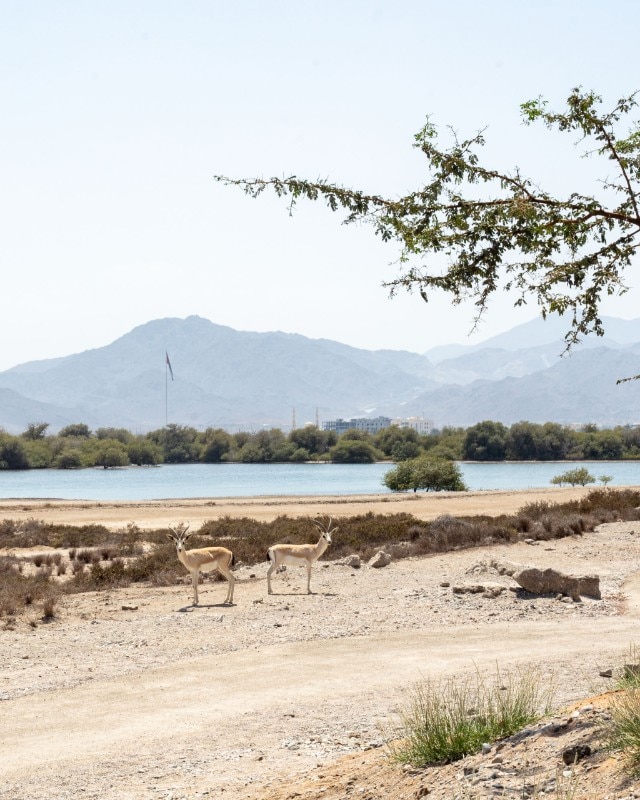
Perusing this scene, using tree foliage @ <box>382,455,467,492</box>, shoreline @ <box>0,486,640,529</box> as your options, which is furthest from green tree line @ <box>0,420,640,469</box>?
shoreline @ <box>0,486,640,529</box>

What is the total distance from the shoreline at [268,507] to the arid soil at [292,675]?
21358mm

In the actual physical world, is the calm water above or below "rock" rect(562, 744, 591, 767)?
below

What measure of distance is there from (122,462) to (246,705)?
14144 cm

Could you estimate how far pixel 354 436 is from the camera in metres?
156

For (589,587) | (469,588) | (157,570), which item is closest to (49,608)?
(157,570)

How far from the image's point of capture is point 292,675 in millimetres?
12859

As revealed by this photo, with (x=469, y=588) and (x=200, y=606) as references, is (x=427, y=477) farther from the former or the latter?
(x=200, y=606)

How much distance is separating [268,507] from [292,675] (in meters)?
39.4

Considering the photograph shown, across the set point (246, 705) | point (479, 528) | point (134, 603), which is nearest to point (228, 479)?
point (479, 528)

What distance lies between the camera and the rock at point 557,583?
17906mm

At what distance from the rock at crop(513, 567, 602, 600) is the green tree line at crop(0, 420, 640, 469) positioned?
346 ft

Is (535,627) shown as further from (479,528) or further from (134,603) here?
(479,528)

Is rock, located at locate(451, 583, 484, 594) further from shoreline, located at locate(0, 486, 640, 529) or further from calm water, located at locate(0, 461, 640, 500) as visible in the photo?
calm water, located at locate(0, 461, 640, 500)

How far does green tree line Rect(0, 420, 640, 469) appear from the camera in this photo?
460 ft
